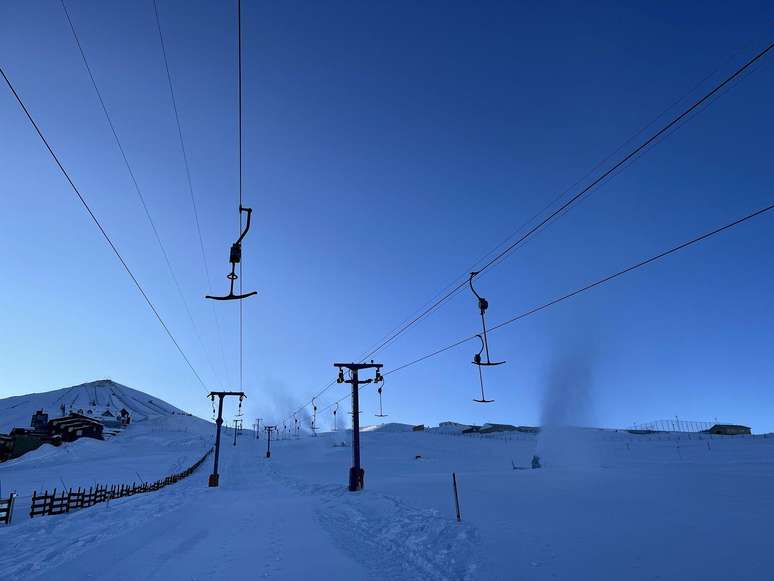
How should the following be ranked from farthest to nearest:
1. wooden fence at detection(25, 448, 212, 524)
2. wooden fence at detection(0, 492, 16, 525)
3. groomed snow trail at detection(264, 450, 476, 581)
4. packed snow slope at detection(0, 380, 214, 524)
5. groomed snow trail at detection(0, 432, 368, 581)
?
packed snow slope at detection(0, 380, 214, 524) < wooden fence at detection(25, 448, 212, 524) < wooden fence at detection(0, 492, 16, 525) < groomed snow trail at detection(0, 432, 368, 581) < groomed snow trail at detection(264, 450, 476, 581)

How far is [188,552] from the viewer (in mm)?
12156

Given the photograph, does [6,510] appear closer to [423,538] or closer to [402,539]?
[402,539]

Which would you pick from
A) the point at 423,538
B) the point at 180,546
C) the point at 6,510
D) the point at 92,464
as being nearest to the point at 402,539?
the point at 423,538

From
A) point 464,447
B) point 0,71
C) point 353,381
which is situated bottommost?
point 464,447

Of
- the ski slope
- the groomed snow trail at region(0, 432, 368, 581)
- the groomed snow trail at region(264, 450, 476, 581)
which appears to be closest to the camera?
the ski slope

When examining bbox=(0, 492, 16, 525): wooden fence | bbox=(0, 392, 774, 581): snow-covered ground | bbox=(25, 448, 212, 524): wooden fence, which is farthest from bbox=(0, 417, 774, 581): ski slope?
bbox=(25, 448, 212, 524): wooden fence

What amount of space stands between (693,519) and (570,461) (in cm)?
4705

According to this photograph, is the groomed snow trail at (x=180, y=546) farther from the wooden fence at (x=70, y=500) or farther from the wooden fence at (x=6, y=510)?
the wooden fence at (x=70, y=500)

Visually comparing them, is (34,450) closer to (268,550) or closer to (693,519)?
(268,550)

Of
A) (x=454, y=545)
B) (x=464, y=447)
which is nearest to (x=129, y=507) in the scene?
(x=454, y=545)

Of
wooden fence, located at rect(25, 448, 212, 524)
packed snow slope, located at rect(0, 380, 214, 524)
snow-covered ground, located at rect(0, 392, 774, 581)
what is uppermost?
snow-covered ground, located at rect(0, 392, 774, 581)

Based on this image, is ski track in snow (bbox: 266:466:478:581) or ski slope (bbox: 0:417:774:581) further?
ski track in snow (bbox: 266:466:478:581)

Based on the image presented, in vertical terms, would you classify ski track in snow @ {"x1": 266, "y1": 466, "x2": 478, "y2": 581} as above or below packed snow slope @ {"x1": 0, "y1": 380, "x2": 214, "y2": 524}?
above

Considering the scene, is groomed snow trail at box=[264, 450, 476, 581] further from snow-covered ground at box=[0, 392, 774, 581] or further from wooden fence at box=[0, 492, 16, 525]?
wooden fence at box=[0, 492, 16, 525]
